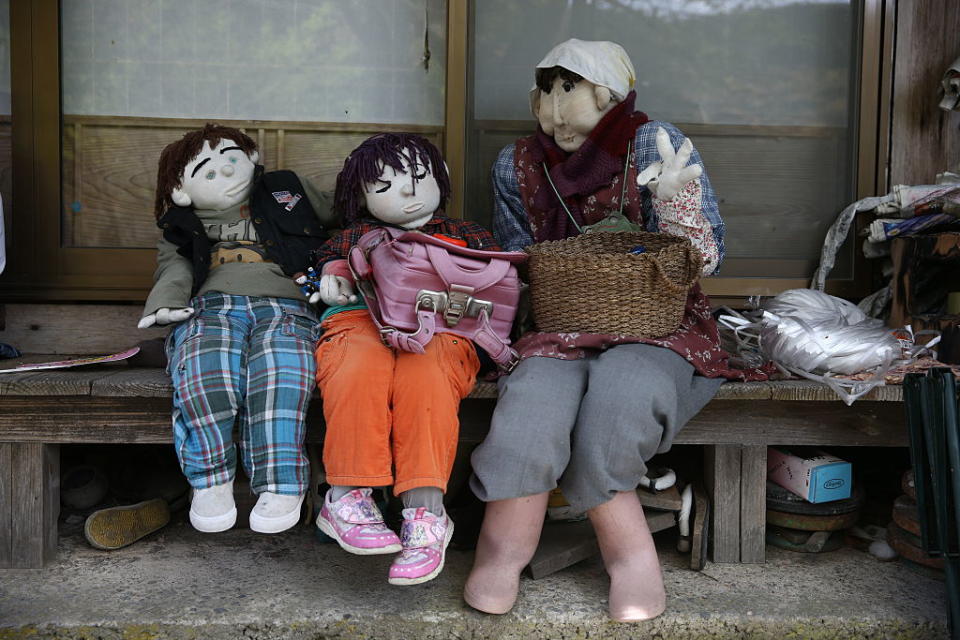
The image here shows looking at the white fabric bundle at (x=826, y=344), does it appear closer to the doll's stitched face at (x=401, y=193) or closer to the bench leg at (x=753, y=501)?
the bench leg at (x=753, y=501)

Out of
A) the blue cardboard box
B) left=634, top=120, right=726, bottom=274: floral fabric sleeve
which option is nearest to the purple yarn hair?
left=634, top=120, right=726, bottom=274: floral fabric sleeve

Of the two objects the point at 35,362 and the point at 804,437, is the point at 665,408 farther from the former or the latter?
the point at 35,362

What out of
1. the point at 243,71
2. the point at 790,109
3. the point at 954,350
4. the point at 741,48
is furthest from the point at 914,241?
the point at 243,71

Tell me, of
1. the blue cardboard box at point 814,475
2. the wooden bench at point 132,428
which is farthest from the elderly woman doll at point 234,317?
the blue cardboard box at point 814,475

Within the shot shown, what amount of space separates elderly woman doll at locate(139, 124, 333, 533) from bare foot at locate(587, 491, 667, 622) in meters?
0.80

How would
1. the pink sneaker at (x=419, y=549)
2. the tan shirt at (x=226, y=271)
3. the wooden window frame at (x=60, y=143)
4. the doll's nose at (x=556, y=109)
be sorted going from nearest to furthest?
1. the pink sneaker at (x=419, y=549)
2. the tan shirt at (x=226, y=271)
3. the doll's nose at (x=556, y=109)
4. the wooden window frame at (x=60, y=143)

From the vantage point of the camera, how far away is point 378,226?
263 centimetres

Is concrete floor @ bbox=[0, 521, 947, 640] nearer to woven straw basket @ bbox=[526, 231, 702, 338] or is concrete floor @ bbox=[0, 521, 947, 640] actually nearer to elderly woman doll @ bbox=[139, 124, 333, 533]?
elderly woman doll @ bbox=[139, 124, 333, 533]

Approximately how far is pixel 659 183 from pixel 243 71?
70.5 inches

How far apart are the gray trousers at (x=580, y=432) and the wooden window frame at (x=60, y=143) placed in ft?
4.13

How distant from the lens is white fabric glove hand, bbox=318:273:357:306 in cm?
240

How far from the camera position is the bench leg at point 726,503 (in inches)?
96.7

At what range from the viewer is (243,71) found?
10.5 feet

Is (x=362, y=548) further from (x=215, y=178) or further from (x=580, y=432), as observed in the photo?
(x=215, y=178)
